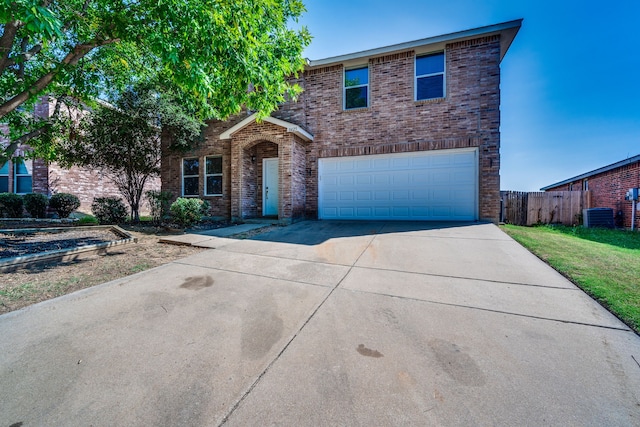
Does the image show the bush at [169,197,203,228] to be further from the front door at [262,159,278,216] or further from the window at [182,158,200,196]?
the window at [182,158,200,196]

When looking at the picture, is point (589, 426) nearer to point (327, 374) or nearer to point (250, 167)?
point (327, 374)

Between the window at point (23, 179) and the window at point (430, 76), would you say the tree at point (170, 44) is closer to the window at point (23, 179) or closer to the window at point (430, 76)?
the window at point (430, 76)

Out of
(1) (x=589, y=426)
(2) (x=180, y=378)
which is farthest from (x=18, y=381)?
(1) (x=589, y=426)

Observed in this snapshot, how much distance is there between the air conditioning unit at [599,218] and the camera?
1020cm

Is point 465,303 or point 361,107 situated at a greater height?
point 361,107

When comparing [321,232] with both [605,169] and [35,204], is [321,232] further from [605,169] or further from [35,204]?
[605,169]

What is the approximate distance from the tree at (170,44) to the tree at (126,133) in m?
0.91

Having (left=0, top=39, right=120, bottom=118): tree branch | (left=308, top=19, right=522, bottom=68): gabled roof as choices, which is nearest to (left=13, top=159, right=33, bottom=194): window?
(left=0, top=39, right=120, bottom=118): tree branch

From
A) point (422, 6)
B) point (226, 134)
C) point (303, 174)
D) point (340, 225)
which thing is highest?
point (422, 6)

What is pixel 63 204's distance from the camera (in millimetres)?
11227

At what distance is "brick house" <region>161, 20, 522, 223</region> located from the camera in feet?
28.1

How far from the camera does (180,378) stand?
1.81m

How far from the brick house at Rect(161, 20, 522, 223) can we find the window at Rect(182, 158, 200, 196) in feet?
3.95

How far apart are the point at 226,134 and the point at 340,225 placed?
583cm
